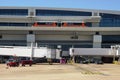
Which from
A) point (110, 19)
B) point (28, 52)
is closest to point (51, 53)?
point (28, 52)

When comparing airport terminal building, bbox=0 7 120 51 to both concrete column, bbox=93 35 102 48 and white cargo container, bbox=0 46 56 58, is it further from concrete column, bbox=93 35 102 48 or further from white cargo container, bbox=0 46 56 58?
white cargo container, bbox=0 46 56 58

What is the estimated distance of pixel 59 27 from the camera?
9300 cm

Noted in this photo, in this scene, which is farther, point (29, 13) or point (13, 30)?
point (29, 13)

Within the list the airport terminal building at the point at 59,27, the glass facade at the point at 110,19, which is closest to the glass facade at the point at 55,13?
the airport terminal building at the point at 59,27

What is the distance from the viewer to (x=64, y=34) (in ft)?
310

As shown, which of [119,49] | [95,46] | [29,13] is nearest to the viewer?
[119,49]

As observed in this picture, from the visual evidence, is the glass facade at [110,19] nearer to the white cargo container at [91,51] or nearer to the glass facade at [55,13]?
the glass facade at [55,13]

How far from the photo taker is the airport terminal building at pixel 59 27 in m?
93.3

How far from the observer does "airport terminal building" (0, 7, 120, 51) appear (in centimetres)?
9331

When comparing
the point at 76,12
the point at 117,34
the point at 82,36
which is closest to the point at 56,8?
the point at 76,12

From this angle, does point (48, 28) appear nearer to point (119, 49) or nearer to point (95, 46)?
point (95, 46)

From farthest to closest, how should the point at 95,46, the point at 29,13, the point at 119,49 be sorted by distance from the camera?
1. the point at 29,13
2. the point at 95,46
3. the point at 119,49

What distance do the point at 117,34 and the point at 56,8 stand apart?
20162 millimetres

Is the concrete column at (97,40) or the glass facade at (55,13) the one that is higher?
the glass facade at (55,13)
